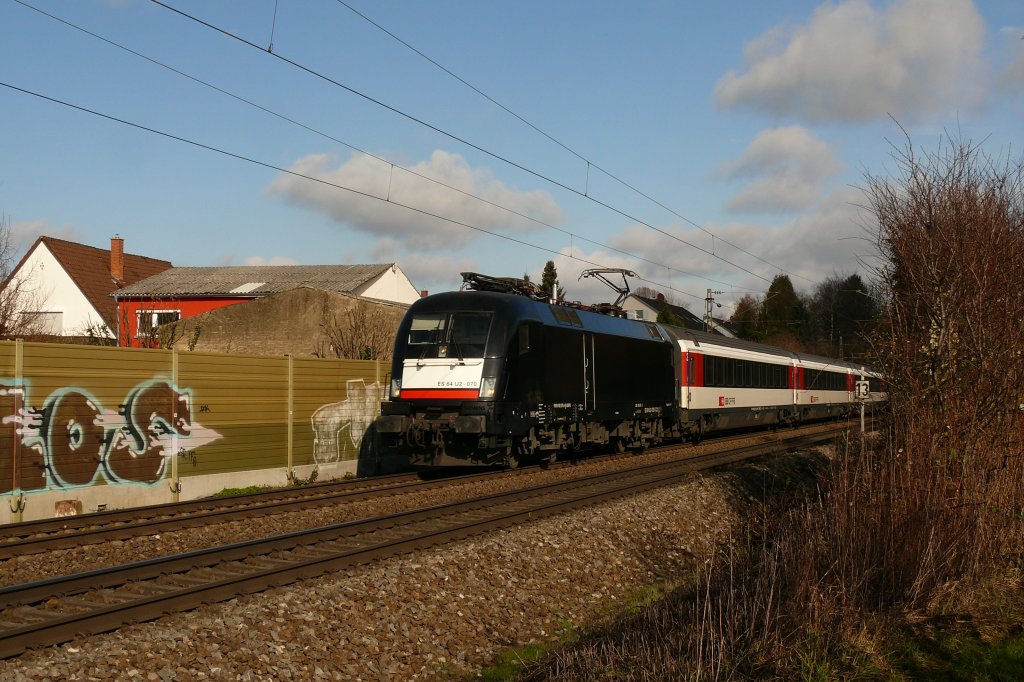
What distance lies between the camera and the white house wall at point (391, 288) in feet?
156

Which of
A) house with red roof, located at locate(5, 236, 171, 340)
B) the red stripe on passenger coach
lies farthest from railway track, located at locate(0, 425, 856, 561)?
house with red roof, located at locate(5, 236, 171, 340)

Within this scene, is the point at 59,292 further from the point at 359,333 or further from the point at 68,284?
the point at 359,333

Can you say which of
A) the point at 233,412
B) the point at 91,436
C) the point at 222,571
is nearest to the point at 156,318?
the point at 233,412

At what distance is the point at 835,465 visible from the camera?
34.5ft

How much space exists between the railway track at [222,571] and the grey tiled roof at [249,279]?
3482 centimetres

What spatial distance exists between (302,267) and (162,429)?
39.2m

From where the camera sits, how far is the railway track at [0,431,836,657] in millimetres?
6441

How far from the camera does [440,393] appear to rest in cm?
1485

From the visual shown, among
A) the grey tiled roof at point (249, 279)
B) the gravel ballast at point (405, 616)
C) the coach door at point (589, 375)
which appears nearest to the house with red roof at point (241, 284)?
the grey tiled roof at point (249, 279)

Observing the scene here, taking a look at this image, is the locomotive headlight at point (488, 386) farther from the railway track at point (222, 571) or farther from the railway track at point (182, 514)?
the railway track at point (222, 571)

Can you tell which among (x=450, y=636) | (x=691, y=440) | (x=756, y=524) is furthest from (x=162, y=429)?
(x=691, y=440)

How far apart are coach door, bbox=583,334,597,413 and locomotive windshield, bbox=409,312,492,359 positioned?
334 centimetres

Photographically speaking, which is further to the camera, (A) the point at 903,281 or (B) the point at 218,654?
(A) the point at 903,281

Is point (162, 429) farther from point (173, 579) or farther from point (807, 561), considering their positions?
point (807, 561)
